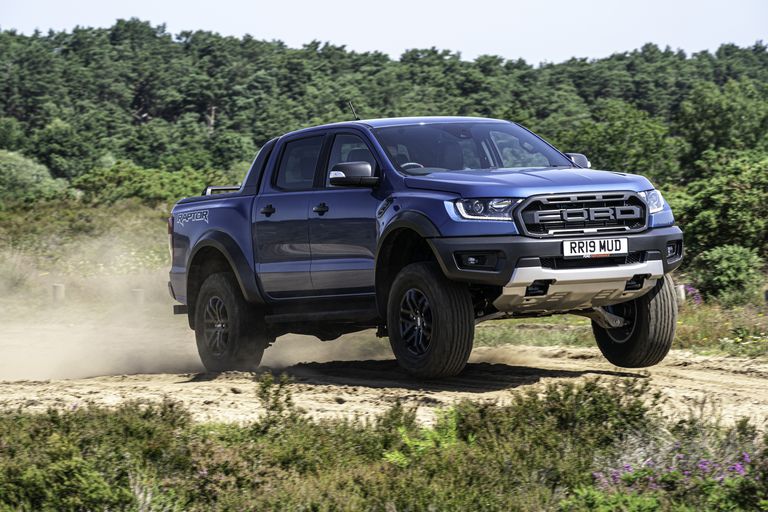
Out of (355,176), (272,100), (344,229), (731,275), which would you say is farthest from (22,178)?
(355,176)

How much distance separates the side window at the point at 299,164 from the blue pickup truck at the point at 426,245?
Answer: 14 mm

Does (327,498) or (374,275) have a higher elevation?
(374,275)

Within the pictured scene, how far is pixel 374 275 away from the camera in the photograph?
8516 millimetres

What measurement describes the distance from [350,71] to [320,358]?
87.8 metres

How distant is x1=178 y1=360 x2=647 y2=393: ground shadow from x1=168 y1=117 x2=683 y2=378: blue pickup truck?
26 cm

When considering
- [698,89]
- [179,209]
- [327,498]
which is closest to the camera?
[327,498]

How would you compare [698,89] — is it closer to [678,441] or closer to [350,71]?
[350,71]

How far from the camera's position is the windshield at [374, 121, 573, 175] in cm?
860

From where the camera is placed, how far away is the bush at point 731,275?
1425 cm

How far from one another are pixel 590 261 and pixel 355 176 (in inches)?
71.9

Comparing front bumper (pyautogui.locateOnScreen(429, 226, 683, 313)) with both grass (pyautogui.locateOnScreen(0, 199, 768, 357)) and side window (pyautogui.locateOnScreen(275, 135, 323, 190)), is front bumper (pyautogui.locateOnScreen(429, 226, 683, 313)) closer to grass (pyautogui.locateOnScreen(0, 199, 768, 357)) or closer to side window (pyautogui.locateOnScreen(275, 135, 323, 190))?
side window (pyautogui.locateOnScreen(275, 135, 323, 190))

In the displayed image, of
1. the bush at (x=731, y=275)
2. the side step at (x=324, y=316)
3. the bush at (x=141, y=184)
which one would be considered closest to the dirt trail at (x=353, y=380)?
the side step at (x=324, y=316)

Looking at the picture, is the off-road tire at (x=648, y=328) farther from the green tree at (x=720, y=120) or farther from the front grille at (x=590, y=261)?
the green tree at (x=720, y=120)

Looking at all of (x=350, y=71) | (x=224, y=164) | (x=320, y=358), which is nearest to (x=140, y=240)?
(x=320, y=358)
